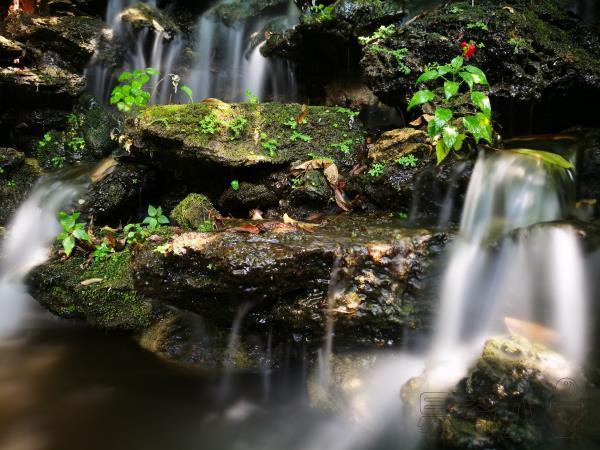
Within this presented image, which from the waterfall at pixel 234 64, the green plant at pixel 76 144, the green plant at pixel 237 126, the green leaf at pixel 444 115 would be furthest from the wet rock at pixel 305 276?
the waterfall at pixel 234 64

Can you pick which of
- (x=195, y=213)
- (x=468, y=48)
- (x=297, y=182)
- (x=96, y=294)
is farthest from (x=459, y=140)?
(x=96, y=294)

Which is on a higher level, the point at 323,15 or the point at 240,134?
the point at 323,15

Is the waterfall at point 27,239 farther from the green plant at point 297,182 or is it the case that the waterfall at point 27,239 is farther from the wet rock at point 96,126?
the green plant at point 297,182

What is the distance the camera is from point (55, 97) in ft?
25.4

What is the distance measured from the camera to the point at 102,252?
5.27 metres

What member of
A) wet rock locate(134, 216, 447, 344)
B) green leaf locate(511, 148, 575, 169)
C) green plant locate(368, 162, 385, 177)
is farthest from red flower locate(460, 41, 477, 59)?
wet rock locate(134, 216, 447, 344)

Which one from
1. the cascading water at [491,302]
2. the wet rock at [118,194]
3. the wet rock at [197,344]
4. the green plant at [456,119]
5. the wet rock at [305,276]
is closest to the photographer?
the cascading water at [491,302]

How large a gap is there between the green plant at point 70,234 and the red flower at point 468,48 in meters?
5.50

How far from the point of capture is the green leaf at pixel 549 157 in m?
4.38

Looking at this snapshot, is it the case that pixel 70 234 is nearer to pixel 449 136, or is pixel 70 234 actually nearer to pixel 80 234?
pixel 80 234

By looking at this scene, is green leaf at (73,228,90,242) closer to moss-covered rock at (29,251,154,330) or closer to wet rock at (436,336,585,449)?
moss-covered rock at (29,251,154,330)

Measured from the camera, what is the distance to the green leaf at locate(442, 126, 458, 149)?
438 cm

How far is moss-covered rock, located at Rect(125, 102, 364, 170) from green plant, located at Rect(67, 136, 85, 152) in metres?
2.69

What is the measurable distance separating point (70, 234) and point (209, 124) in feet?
7.87
